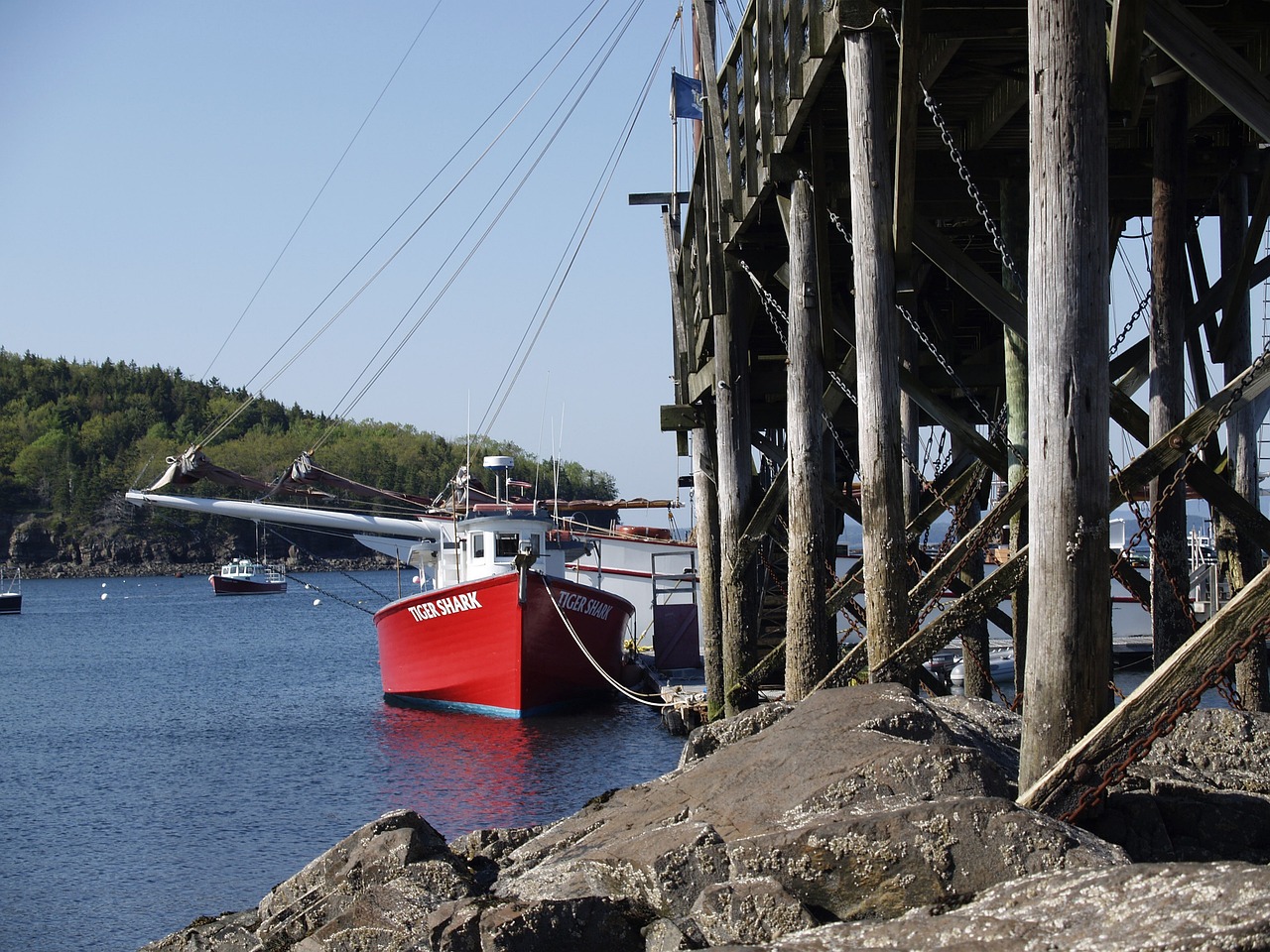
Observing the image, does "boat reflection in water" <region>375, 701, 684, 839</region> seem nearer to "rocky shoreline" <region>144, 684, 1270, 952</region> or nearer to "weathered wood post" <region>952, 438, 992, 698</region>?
"weathered wood post" <region>952, 438, 992, 698</region>

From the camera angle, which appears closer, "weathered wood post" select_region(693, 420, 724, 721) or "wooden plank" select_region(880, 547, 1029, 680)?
"wooden plank" select_region(880, 547, 1029, 680)

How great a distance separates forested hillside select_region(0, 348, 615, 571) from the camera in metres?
137

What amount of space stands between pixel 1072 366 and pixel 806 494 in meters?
5.27

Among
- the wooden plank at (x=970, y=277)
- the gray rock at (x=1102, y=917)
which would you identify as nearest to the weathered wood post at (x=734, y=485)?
the wooden plank at (x=970, y=277)

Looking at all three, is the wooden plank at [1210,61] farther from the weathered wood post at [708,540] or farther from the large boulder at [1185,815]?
the weathered wood post at [708,540]

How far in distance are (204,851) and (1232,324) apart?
1168cm

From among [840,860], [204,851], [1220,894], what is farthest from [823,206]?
[204,851]

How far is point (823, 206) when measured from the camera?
10.9m

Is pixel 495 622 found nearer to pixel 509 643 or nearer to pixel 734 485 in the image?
pixel 509 643

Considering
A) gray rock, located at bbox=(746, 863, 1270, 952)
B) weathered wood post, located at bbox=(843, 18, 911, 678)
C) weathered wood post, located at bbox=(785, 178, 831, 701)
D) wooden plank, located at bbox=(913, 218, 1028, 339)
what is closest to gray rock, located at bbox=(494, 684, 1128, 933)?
gray rock, located at bbox=(746, 863, 1270, 952)

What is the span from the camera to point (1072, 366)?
19.9ft

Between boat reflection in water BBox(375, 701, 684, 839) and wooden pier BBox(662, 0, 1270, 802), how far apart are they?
3672mm

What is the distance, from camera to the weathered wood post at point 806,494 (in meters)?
11.2

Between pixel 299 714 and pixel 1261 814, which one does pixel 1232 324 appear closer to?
pixel 1261 814
